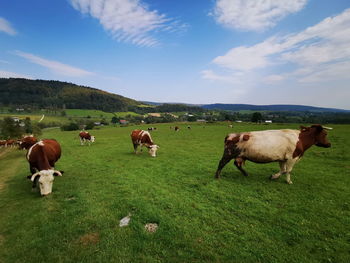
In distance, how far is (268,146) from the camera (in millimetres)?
8930

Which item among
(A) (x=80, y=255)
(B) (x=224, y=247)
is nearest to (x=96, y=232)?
(A) (x=80, y=255)

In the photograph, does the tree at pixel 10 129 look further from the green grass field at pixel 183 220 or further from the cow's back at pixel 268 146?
the cow's back at pixel 268 146

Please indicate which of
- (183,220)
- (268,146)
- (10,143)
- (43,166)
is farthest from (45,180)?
(10,143)

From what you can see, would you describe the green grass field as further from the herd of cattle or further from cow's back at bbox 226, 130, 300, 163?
cow's back at bbox 226, 130, 300, 163

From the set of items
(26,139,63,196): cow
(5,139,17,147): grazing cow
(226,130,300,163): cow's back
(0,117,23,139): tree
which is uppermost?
(226,130,300,163): cow's back

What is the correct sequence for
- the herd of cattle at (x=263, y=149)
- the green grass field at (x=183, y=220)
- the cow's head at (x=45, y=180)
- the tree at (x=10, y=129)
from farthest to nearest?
the tree at (x=10, y=129), the herd of cattle at (x=263, y=149), the cow's head at (x=45, y=180), the green grass field at (x=183, y=220)

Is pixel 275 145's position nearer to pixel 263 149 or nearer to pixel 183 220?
pixel 263 149

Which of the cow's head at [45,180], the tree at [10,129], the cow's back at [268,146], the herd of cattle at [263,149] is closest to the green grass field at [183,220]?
the cow's head at [45,180]

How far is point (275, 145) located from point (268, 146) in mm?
350

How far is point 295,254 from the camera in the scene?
4.71 meters

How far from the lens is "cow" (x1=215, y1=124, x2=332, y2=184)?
8.95 meters

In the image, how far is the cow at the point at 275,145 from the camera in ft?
29.4

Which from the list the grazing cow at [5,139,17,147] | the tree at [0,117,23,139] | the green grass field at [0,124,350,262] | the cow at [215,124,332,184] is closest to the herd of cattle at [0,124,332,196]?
the cow at [215,124,332,184]

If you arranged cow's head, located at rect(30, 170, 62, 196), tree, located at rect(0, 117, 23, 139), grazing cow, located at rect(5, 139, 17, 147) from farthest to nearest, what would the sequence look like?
1. grazing cow, located at rect(5, 139, 17, 147)
2. tree, located at rect(0, 117, 23, 139)
3. cow's head, located at rect(30, 170, 62, 196)
